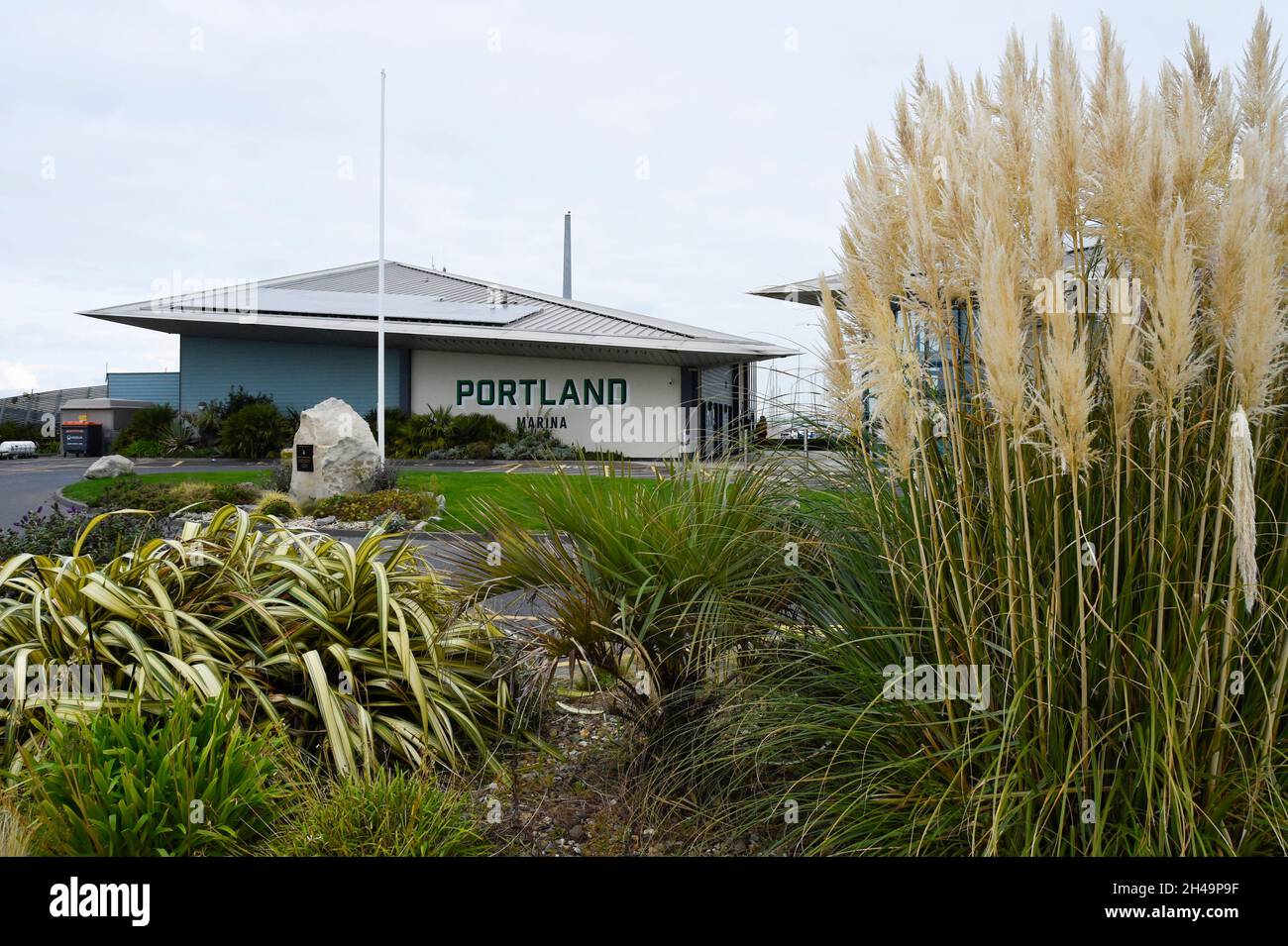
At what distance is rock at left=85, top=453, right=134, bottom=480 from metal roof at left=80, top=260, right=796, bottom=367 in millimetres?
8558

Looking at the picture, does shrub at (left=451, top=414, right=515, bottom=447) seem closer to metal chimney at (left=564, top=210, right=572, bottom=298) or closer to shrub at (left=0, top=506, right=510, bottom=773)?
metal chimney at (left=564, top=210, right=572, bottom=298)

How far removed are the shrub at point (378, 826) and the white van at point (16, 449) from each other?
1304 inches

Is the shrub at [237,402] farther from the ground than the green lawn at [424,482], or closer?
farther from the ground

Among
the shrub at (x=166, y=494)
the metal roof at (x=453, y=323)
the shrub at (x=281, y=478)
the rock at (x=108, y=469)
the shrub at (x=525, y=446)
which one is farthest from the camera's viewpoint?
the metal roof at (x=453, y=323)

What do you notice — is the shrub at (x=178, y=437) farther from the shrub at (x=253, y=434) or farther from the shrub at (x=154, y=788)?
the shrub at (x=154, y=788)

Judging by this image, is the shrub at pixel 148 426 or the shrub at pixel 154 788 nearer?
the shrub at pixel 154 788

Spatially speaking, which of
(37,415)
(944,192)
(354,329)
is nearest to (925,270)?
(944,192)

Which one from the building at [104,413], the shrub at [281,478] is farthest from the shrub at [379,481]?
the building at [104,413]

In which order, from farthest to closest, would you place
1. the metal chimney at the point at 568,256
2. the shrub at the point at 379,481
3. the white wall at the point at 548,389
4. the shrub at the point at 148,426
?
the metal chimney at the point at 568,256, the white wall at the point at 548,389, the shrub at the point at 148,426, the shrub at the point at 379,481

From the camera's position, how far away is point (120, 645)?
11.8 feet

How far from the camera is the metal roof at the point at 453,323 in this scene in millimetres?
27203

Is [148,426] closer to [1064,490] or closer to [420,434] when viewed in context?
[420,434]

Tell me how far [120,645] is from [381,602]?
1.05 metres

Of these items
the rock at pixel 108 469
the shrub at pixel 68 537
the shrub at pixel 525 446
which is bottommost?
the shrub at pixel 68 537
